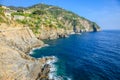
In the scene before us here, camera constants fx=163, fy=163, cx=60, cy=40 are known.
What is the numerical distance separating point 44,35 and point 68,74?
88.7 meters

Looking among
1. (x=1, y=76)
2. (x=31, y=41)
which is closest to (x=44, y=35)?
(x=31, y=41)

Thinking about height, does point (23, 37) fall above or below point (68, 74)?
above

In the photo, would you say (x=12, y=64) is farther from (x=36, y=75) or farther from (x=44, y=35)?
(x=44, y=35)

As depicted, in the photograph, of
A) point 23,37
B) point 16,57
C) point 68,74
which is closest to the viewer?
point 16,57

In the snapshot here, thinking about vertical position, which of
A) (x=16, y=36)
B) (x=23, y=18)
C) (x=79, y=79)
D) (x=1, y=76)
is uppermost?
(x=23, y=18)

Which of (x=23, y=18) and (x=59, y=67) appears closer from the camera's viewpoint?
(x=59, y=67)

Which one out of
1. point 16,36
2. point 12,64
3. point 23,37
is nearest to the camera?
point 12,64

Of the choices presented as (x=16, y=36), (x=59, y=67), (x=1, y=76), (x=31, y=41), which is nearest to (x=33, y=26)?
(x=31, y=41)

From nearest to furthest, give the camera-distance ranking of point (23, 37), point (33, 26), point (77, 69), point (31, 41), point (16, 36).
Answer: point (77, 69)
point (16, 36)
point (23, 37)
point (31, 41)
point (33, 26)

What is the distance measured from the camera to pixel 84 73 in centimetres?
4794

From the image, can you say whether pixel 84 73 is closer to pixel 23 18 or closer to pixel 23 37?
pixel 23 37

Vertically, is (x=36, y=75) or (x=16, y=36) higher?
(x=16, y=36)

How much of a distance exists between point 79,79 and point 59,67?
11.5 metres

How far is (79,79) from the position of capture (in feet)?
143
